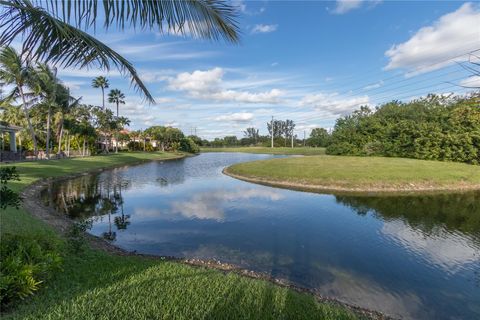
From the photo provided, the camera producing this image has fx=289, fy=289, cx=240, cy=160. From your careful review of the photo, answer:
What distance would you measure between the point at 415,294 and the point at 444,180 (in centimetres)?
2229

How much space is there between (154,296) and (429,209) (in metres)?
17.5

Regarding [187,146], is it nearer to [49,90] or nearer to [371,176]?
[49,90]

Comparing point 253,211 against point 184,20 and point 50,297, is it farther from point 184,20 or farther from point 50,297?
point 184,20

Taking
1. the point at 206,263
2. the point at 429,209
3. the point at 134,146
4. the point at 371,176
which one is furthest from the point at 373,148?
the point at 134,146

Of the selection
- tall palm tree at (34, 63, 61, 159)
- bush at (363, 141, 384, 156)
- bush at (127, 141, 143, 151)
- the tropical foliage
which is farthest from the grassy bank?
bush at (127, 141, 143, 151)

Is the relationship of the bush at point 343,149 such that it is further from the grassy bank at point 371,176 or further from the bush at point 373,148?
the grassy bank at point 371,176

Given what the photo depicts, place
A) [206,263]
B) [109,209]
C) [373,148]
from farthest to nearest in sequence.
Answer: [373,148] < [109,209] < [206,263]

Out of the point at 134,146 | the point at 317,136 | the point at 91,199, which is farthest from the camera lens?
the point at 317,136

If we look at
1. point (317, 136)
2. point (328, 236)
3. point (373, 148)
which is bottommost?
point (328, 236)

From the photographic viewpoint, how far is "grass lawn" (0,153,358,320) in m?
4.38

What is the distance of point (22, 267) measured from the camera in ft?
15.2

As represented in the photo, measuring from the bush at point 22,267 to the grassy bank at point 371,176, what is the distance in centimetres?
2202

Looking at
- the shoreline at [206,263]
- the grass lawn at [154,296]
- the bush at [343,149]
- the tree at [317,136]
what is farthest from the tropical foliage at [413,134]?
the tree at [317,136]

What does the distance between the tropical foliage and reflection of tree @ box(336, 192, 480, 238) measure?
1088cm
